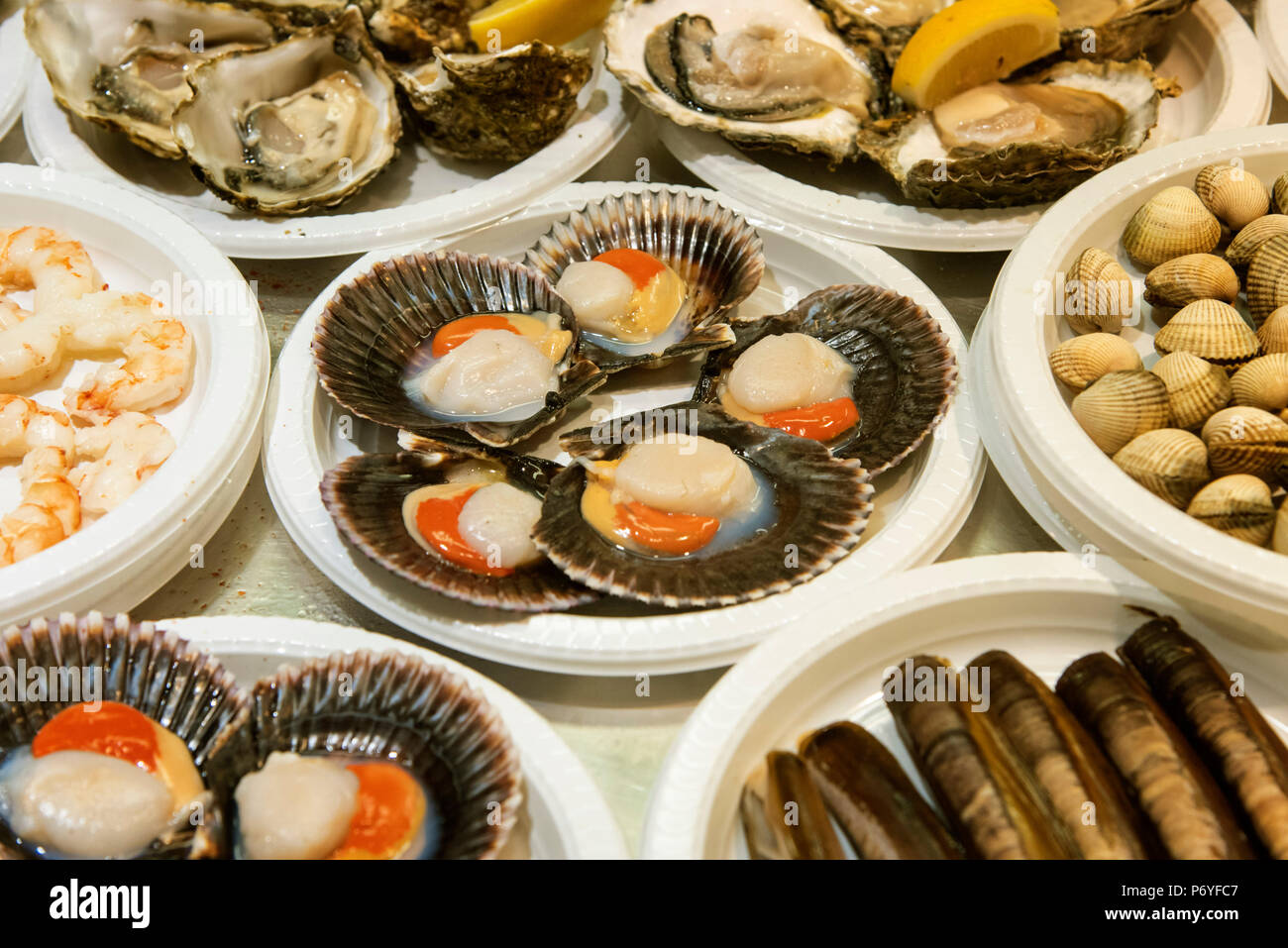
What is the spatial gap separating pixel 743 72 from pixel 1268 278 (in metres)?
1.28

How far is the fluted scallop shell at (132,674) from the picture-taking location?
1.43 meters

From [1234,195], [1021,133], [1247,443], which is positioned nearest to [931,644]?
[1247,443]

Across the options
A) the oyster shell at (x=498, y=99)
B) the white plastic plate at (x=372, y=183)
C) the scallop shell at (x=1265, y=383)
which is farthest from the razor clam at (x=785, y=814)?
the oyster shell at (x=498, y=99)

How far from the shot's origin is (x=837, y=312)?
2.02m

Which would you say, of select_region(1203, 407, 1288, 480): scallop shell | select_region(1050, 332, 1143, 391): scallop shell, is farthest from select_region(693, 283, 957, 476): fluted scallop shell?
select_region(1203, 407, 1288, 480): scallop shell

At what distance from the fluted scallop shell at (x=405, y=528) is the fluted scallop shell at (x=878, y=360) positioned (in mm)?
484

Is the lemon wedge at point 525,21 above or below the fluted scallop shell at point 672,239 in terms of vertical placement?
above

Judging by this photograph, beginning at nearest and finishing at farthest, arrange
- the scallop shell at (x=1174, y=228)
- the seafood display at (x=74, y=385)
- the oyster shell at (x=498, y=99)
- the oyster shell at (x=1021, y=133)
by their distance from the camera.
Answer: the seafood display at (x=74, y=385) < the scallop shell at (x=1174, y=228) < the oyster shell at (x=1021, y=133) < the oyster shell at (x=498, y=99)

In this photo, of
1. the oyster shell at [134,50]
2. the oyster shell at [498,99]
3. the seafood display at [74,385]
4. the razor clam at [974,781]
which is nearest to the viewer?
the razor clam at [974,781]

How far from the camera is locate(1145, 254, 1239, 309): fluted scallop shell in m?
1.89

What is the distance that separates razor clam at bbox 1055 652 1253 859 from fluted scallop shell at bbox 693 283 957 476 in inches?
20.5

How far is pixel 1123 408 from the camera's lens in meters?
1.66

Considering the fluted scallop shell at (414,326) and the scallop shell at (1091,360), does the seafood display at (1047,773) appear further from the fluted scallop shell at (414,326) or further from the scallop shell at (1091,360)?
the fluted scallop shell at (414,326)

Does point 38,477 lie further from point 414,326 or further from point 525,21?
point 525,21
